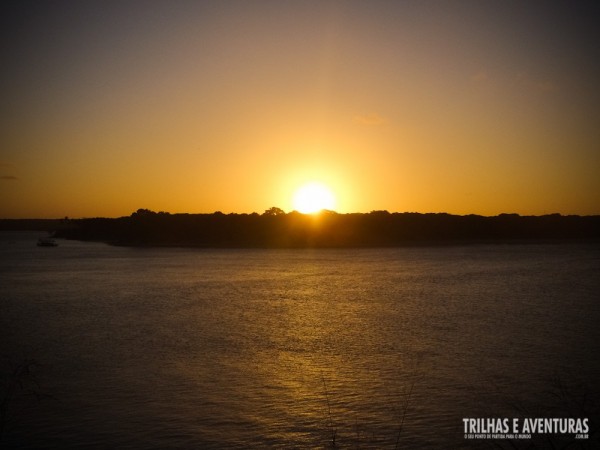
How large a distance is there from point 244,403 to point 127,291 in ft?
102

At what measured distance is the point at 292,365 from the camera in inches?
745

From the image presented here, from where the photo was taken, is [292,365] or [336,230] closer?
[292,365]

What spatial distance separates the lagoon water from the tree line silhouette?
99.8m

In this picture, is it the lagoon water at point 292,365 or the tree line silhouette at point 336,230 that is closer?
the lagoon water at point 292,365

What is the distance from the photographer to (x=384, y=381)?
16656 mm

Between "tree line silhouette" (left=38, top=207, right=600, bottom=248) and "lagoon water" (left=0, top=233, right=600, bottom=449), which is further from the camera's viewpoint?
"tree line silhouette" (left=38, top=207, right=600, bottom=248)

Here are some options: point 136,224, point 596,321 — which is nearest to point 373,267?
point 596,321

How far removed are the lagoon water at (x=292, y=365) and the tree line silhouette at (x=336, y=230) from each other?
9976 centimetres

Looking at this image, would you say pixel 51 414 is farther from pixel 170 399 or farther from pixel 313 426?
pixel 313 426

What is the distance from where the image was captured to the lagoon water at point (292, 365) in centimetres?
1305

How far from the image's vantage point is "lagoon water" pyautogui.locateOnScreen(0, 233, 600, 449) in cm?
1305

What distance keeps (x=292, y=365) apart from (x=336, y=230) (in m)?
129

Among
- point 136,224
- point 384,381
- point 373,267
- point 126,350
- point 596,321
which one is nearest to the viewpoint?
point 384,381

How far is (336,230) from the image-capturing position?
483 ft
